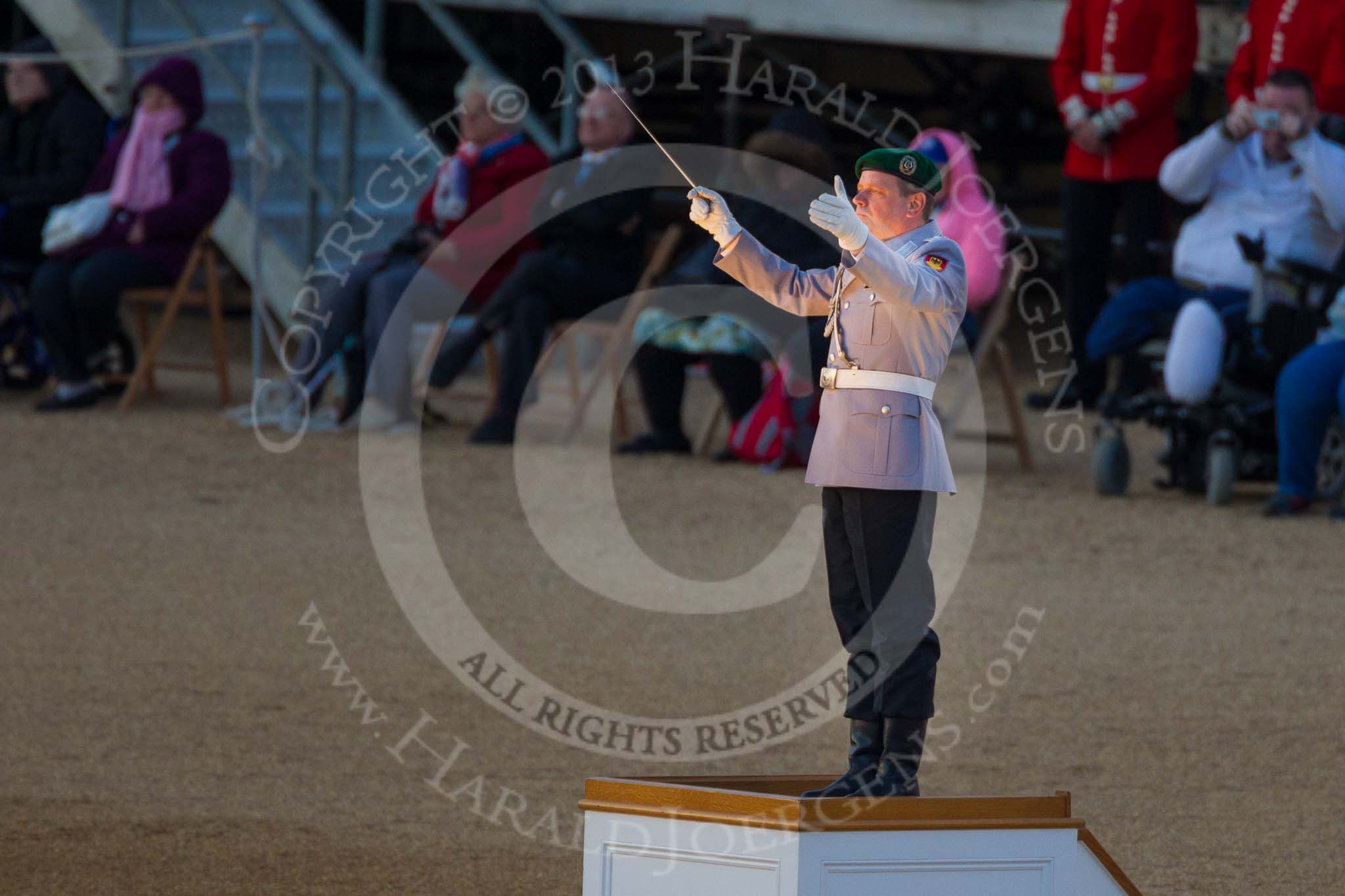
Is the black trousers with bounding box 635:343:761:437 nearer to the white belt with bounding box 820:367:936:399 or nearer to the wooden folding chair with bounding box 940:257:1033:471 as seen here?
the wooden folding chair with bounding box 940:257:1033:471

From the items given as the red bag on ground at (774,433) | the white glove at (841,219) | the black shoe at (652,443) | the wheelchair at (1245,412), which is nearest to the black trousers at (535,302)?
the black shoe at (652,443)

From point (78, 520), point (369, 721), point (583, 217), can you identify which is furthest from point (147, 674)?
point (583, 217)

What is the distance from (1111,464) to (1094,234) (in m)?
1.85

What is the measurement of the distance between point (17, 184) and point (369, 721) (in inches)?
228

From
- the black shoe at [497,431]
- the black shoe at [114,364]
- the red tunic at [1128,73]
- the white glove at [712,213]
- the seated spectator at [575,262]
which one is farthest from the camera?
the black shoe at [114,364]

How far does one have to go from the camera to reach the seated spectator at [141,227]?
28.6 feet

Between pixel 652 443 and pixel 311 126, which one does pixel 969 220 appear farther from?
pixel 311 126

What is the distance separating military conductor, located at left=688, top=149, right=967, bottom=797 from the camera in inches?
108

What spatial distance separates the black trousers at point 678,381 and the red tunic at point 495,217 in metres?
0.78

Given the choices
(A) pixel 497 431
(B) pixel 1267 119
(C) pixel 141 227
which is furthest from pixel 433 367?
(B) pixel 1267 119

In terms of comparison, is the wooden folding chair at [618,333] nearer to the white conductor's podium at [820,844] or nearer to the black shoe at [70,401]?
the black shoe at [70,401]

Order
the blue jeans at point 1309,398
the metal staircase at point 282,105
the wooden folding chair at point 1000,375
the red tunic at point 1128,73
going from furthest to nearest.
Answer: the metal staircase at point 282,105 < the red tunic at point 1128,73 < the wooden folding chair at point 1000,375 < the blue jeans at point 1309,398

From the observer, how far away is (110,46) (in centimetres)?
1079

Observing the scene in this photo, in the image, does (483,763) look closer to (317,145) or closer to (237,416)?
(237,416)
